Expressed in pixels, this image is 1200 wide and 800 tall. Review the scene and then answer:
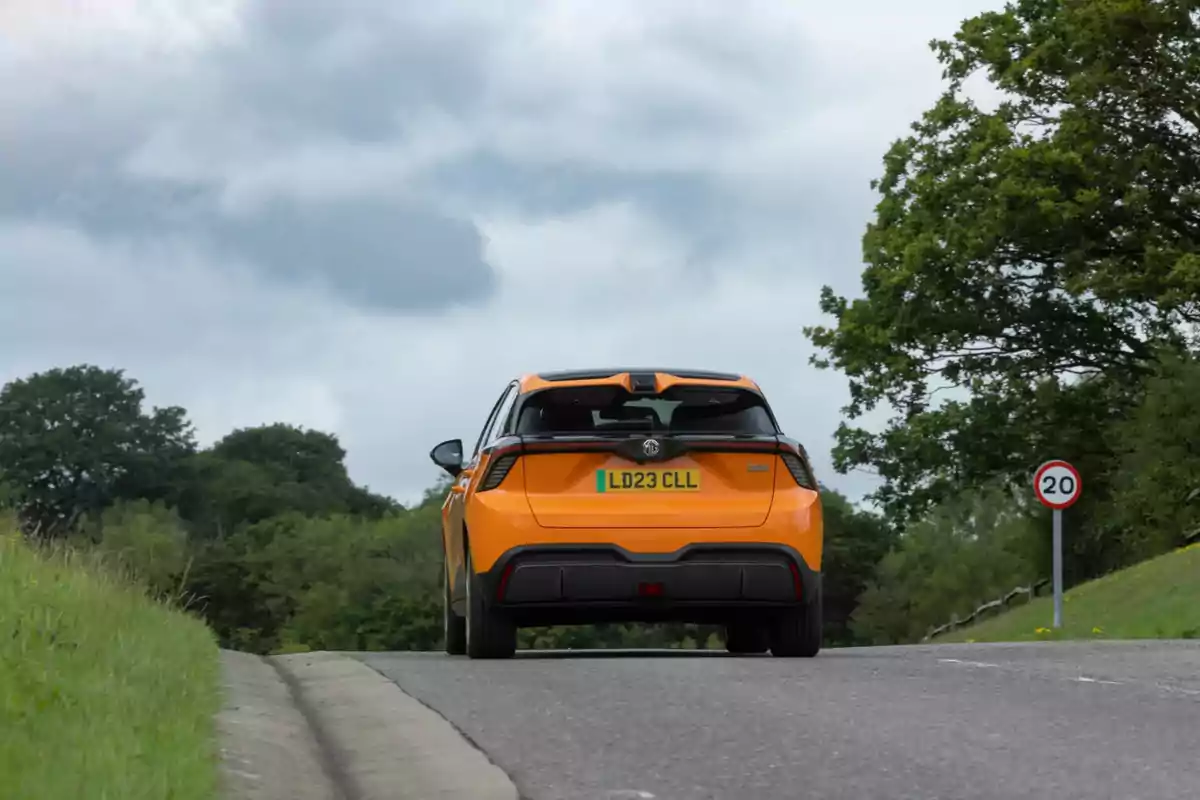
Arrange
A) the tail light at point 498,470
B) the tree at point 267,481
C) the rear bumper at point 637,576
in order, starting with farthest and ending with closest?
the tree at point 267,481
the tail light at point 498,470
the rear bumper at point 637,576

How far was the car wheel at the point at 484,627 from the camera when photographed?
12648mm

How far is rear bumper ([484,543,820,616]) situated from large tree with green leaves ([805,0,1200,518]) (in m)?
25.5

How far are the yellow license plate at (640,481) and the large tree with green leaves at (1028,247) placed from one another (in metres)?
25.5

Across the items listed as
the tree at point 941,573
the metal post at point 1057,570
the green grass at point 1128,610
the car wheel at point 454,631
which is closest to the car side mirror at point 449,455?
the car wheel at point 454,631

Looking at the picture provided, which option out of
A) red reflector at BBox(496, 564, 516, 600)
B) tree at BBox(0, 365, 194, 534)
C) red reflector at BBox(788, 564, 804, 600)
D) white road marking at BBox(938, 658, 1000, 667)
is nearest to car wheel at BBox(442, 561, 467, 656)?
red reflector at BBox(496, 564, 516, 600)

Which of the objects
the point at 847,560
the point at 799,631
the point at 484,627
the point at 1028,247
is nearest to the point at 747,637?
the point at 799,631

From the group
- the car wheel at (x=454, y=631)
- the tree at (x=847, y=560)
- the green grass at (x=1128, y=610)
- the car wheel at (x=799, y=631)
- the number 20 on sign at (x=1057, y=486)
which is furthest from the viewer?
the tree at (x=847, y=560)

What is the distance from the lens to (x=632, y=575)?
1229 centimetres

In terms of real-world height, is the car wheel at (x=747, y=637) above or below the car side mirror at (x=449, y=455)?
below

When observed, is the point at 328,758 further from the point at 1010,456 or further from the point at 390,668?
the point at 1010,456

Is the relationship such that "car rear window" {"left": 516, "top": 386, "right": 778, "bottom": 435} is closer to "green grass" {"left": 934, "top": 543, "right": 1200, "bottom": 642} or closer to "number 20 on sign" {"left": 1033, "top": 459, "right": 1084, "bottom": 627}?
"green grass" {"left": 934, "top": 543, "right": 1200, "bottom": 642}

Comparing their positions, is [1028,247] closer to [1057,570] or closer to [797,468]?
[1057,570]

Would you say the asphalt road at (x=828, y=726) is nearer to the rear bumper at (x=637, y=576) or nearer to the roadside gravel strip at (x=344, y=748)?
the roadside gravel strip at (x=344, y=748)

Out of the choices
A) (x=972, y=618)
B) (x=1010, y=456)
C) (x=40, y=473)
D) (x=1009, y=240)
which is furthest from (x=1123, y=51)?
(x=40, y=473)
